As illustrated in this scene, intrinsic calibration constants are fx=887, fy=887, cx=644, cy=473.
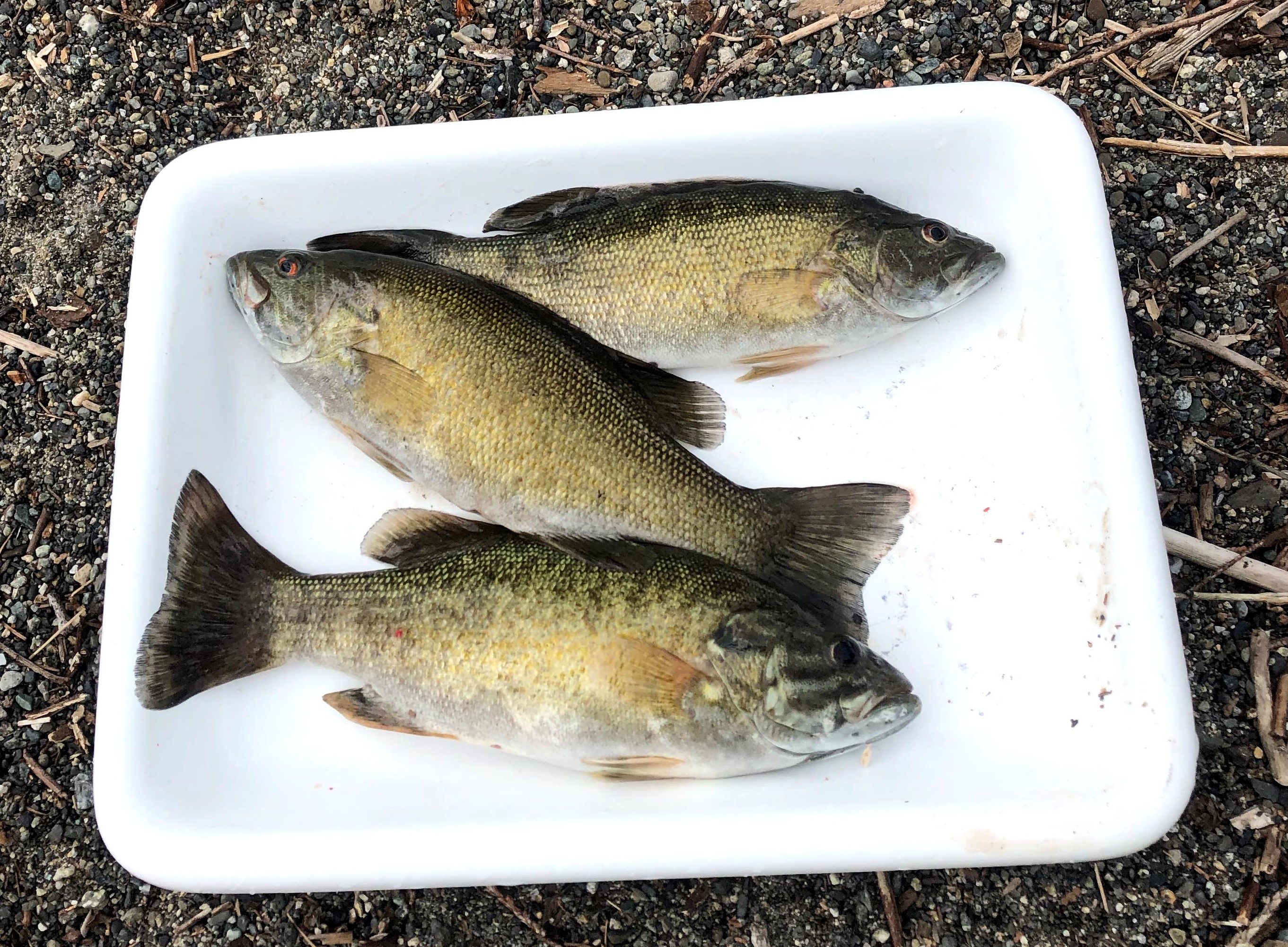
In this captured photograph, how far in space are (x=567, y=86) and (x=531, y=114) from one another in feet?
0.50

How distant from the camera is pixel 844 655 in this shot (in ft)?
6.26

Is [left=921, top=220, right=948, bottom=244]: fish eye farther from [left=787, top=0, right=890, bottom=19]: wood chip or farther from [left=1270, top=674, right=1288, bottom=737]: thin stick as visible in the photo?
[left=1270, top=674, right=1288, bottom=737]: thin stick

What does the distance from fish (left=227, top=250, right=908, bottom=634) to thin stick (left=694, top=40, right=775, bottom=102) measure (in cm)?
120

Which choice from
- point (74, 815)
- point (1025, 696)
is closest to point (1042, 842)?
point (1025, 696)

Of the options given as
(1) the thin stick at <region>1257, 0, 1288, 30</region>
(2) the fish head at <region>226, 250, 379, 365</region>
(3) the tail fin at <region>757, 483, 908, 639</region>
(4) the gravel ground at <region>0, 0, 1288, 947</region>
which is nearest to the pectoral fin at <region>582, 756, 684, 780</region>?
(3) the tail fin at <region>757, 483, 908, 639</region>

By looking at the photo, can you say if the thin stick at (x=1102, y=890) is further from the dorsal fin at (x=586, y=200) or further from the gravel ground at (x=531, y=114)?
the dorsal fin at (x=586, y=200)

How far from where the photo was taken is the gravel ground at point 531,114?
7.72ft

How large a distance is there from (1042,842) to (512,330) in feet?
5.36

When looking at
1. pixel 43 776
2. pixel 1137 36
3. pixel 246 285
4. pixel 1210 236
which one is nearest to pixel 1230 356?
pixel 1210 236

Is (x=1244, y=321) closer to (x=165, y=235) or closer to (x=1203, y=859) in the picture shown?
(x=1203, y=859)

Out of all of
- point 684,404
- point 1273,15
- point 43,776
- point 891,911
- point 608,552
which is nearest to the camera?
point 608,552

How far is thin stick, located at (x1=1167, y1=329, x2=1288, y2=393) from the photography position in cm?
257

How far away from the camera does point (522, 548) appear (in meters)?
2.04

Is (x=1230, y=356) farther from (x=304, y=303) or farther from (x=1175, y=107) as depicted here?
(x=304, y=303)
